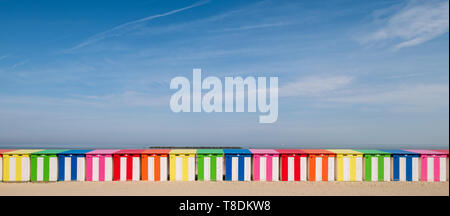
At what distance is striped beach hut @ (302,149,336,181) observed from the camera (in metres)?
17.1

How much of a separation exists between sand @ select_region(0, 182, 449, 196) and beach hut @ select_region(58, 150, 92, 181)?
0.51m

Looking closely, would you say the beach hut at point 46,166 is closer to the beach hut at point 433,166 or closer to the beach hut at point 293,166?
the beach hut at point 293,166

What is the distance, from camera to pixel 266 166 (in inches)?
669

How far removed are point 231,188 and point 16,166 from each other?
9.29 m

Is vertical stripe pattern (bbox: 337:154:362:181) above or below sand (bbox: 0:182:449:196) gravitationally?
above

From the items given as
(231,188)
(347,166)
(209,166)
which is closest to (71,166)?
(209,166)

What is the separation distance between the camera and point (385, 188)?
15805mm

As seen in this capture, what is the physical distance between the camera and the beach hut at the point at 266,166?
55.5 ft

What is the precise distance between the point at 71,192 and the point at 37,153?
333 centimetres

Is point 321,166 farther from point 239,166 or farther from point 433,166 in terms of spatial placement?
point 433,166

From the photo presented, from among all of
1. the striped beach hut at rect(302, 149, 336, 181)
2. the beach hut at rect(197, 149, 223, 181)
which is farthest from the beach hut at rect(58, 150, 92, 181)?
the striped beach hut at rect(302, 149, 336, 181)

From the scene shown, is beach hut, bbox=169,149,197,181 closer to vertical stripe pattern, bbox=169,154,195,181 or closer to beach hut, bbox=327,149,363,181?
vertical stripe pattern, bbox=169,154,195,181

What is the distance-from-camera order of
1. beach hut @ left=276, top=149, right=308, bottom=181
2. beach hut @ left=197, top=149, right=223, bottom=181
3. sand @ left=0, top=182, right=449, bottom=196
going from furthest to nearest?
beach hut @ left=276, top=149, right=308, bottom=181, beach hut @ left=197, top=149, right=223, bottom=181, sand @ left=0, top=182, right=449, bottom=196

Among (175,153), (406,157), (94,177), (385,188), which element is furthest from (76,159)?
(406,157)
